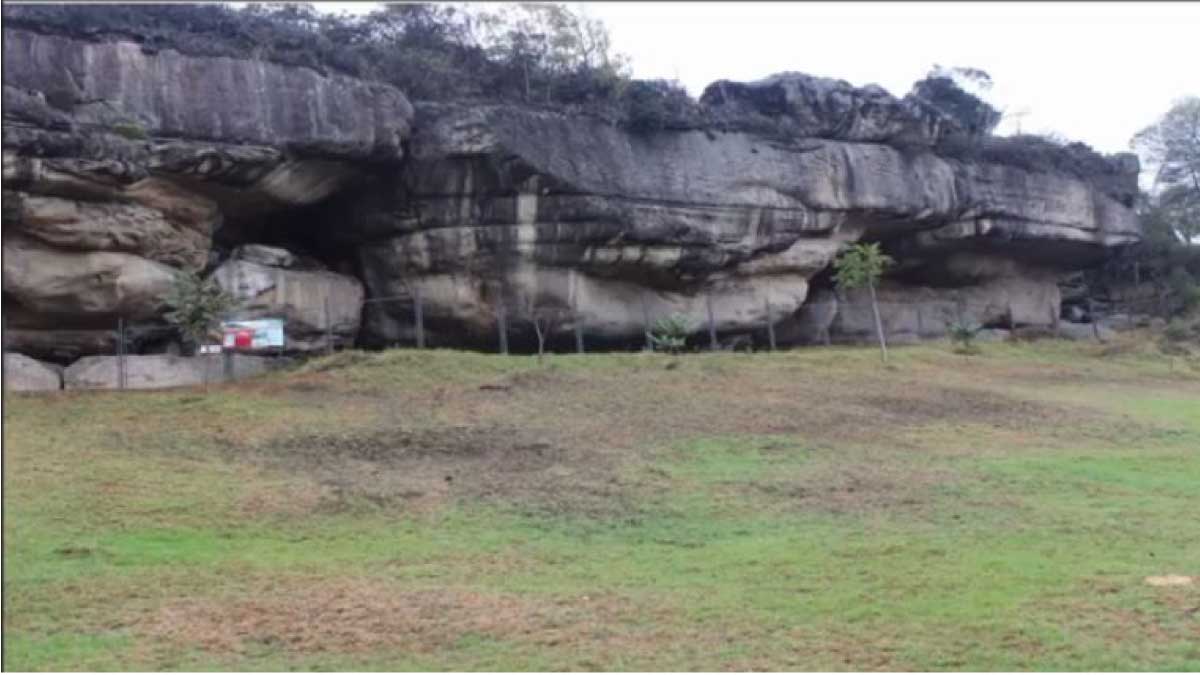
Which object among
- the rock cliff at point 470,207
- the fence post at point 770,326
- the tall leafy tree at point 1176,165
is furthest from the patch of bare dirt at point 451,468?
the tall leafy tree at point 1176,165

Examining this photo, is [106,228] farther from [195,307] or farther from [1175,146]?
[1175,146]

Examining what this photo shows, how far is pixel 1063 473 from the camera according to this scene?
18562mm

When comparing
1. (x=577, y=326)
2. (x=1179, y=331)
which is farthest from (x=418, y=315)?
(x=1179, y=331)

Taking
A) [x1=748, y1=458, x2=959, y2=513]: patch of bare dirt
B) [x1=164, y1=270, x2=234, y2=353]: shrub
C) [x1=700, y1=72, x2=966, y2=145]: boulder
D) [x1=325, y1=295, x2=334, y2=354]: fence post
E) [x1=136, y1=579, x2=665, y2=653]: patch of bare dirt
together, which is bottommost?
[x1=136, y1=579, x2=665, y2=653]: patch of bare dirt

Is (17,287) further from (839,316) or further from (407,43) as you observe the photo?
(839,316)

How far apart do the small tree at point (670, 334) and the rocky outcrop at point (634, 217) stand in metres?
1.01

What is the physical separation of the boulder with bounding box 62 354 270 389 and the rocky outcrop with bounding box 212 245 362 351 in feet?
5.62

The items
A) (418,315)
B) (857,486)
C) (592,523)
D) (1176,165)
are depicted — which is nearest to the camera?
(592,523)

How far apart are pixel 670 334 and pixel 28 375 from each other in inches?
657

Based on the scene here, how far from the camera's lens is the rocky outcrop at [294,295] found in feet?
102

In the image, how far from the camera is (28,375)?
86.1 feet

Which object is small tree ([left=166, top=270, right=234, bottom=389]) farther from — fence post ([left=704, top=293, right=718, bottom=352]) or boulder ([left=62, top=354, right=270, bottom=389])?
fence post ([left=704, top=293, right=718, bottom=352])

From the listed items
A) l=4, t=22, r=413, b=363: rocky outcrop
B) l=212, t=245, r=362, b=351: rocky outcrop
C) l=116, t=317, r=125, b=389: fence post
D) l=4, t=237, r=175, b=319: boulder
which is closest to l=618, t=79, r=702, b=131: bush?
l=4, t=22, r=413, b=363: rocky outcrop

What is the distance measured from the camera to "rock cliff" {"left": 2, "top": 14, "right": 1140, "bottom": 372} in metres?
27.3
